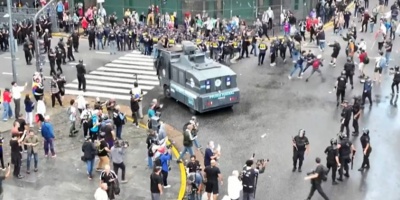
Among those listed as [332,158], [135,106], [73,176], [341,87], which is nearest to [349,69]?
[341,87]

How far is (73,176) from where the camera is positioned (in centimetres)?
1981

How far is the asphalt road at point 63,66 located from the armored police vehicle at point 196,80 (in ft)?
19.6

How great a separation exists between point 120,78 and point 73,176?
1102 cm

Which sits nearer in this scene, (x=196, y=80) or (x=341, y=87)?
(x=196, y=80)

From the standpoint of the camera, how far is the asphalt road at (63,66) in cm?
3030

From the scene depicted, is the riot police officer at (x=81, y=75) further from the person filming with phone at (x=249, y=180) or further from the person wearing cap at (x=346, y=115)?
the person filming with phone at (x=249, y=180)

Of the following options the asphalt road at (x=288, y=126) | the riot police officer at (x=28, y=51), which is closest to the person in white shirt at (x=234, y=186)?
the asphalt road at (x=288, y=126)

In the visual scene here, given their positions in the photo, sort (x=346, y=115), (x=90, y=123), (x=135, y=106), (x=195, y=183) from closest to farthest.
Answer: (x=195, y=183) < (x=90, y=123) < (x=346, y=115) < (x=135, y=106)

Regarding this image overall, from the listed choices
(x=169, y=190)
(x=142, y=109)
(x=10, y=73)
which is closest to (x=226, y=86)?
(x=142, y=109)

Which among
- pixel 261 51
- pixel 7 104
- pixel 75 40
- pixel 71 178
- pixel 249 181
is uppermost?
pixel 75 40

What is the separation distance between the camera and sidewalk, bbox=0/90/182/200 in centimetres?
1858

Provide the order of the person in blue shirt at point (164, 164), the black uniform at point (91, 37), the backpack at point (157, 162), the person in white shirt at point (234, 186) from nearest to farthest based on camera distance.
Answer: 1. the person in white shirt at point (234, 186)
2. the backpack at point (157, 162)
3. the person in blue shirt at point (164, 164)
4. the black uniform at point (91, 37)

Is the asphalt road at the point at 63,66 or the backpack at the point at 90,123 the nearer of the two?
the backpack at the point at 90,123

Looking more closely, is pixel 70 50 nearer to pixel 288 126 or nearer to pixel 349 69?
pixel 288 126
